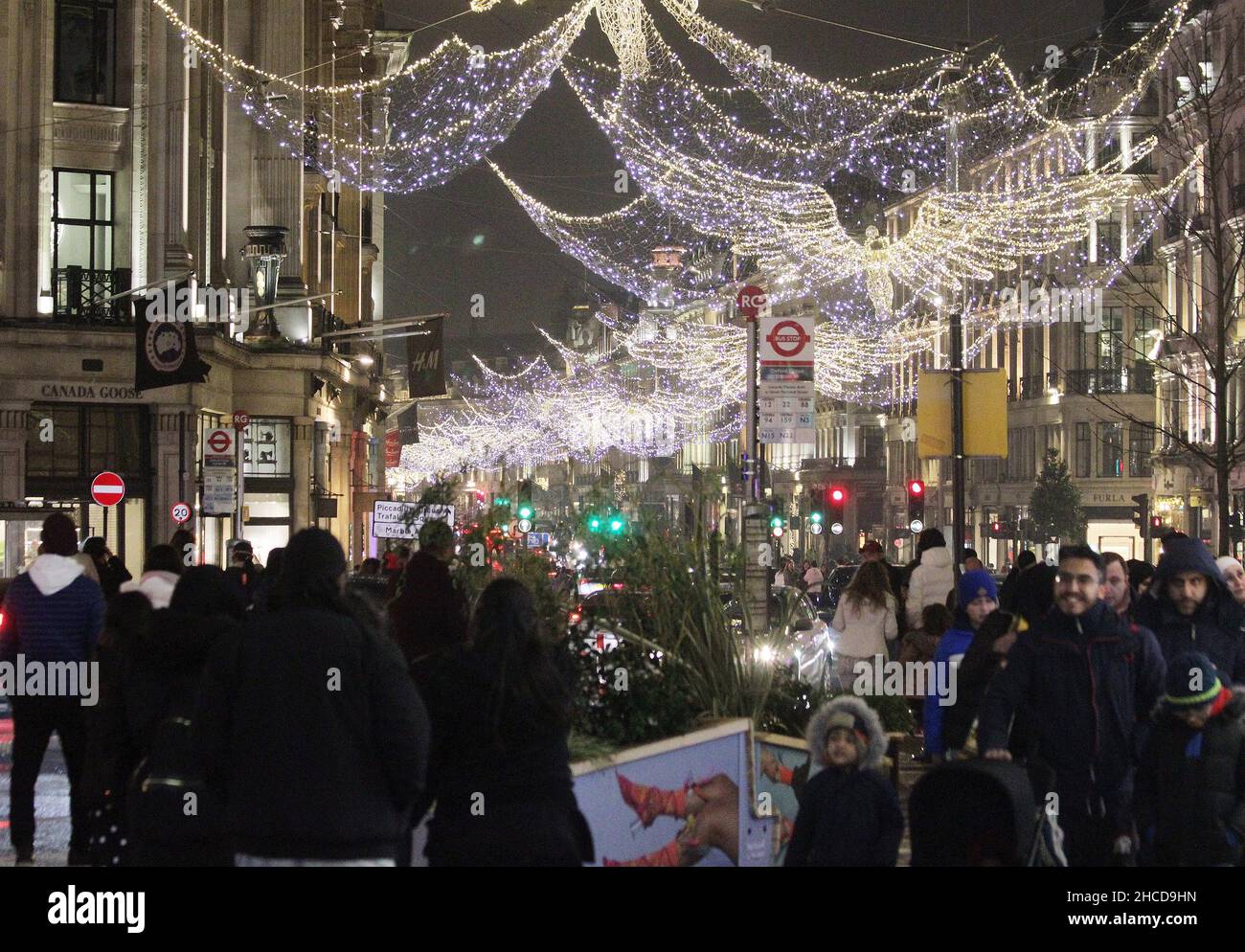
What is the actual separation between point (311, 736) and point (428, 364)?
124 feet

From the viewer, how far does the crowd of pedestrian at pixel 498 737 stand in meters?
5.88

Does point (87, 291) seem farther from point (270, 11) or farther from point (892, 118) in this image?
point (892, 118)

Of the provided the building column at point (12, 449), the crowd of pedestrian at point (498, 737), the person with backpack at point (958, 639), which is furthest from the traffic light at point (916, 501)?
the crowd of pedestrian at point (498, 737)

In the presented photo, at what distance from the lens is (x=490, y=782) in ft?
20.4

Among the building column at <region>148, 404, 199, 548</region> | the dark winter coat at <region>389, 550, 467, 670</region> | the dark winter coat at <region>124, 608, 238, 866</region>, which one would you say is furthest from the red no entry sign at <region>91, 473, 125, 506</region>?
the dark winter coat at <region>124, 608, 238, 866</region>

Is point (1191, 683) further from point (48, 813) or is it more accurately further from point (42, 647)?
point (48, 813)

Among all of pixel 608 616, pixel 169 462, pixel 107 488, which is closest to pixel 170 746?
pixel 608 616

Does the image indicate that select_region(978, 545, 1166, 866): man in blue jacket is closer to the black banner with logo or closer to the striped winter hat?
the striped winter hat

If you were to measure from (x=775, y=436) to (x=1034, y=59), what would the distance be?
6191 cm

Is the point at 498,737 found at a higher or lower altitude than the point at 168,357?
lower

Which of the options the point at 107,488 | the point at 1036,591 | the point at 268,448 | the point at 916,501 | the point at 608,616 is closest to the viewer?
the point at 1036,591

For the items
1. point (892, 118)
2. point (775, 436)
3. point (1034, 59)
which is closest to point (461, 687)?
point (775, 436)

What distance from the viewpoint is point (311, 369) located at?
141 feet

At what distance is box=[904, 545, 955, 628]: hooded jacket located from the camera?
17250mm
